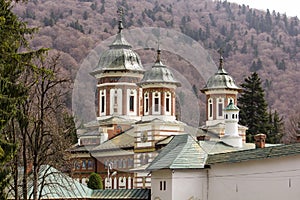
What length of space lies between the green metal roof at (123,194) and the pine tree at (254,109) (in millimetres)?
30538

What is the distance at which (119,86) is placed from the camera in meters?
61.2

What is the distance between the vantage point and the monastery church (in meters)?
34.5

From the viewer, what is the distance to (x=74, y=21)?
142125 mm

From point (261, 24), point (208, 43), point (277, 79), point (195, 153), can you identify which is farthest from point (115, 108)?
point (261, 24)

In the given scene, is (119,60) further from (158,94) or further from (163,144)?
(163,144)

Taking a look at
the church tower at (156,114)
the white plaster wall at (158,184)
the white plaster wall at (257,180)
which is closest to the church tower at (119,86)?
the church tower at (156,114)

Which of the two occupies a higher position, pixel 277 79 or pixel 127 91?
pixel 277 79

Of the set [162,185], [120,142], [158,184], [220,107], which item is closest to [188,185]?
[162,185]

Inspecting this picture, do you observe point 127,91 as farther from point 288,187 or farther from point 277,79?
point 277,79

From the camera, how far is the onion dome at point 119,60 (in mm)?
61594

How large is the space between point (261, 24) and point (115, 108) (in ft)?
363

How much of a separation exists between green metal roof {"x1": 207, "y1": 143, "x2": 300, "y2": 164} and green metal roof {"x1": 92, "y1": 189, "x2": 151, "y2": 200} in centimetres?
457

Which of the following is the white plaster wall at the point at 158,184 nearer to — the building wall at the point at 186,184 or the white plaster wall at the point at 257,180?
the building wall at the point at 186,184

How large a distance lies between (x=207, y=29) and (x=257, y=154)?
4578 inches
